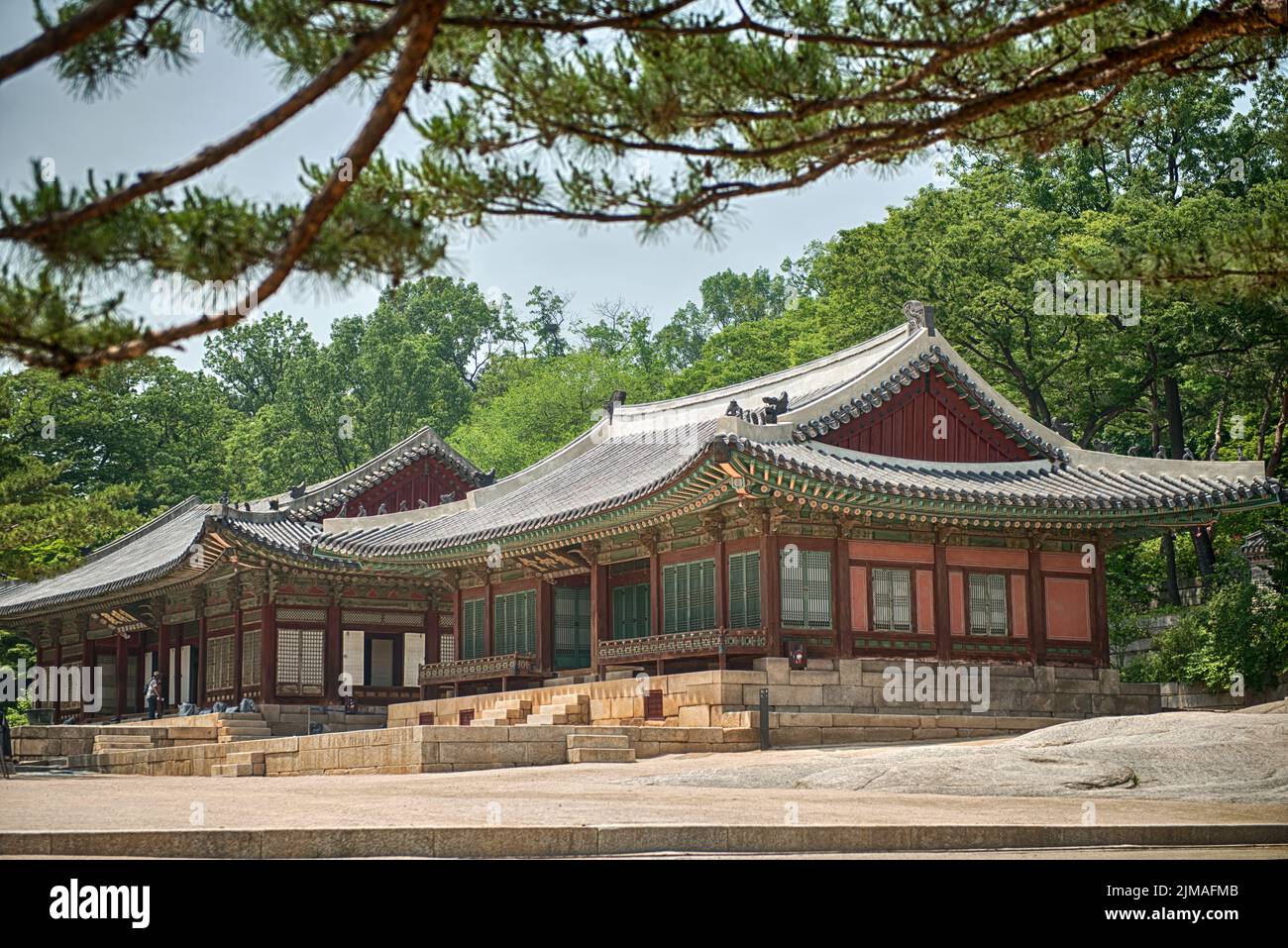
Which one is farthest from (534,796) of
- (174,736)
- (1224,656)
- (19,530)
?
(1224,656)

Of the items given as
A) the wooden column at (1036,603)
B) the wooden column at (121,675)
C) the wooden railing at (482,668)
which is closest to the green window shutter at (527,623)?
the wooden railing at (482,668)

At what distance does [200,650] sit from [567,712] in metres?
17.7

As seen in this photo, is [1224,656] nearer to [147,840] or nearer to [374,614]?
[374,614]

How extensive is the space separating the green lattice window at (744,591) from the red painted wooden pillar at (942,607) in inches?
153

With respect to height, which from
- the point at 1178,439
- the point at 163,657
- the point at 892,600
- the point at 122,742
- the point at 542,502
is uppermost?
the point at 1178,439

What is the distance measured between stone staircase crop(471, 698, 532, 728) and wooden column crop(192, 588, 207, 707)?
43.8 ft

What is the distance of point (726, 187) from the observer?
10.2 m

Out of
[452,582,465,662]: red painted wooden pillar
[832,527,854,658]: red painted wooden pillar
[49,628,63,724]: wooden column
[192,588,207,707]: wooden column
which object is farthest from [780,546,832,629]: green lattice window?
[49,628,63,724]: wooden column

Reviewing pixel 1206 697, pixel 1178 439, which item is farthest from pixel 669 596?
pixel 1178 439

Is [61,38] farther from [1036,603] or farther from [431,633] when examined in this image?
[431,633]

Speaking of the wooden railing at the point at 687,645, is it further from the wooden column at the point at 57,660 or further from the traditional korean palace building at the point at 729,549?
the wooden column at the point at 57,660

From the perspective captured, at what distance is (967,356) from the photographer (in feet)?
157

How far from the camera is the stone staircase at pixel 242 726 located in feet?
119

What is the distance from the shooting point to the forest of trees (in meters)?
35.3
